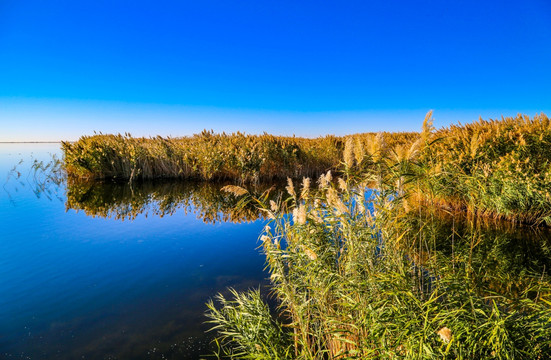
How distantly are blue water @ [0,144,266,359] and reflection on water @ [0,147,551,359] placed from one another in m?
0.02

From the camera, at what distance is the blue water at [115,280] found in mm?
3652

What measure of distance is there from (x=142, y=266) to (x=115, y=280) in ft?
2.09

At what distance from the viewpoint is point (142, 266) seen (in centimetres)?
590

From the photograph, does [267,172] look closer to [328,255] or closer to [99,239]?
[99,239]

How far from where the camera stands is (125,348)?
3549mm

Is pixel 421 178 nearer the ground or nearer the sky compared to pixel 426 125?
nearer the ground

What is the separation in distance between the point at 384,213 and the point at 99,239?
7004 millimetres

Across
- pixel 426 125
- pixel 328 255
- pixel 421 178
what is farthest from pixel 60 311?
pixel 426 125

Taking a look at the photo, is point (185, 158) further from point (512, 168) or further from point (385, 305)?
point (385, 305)

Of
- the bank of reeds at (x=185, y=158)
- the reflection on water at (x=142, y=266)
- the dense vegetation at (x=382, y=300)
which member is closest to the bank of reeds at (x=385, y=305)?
the dense vegetation at (x=382, y=300)

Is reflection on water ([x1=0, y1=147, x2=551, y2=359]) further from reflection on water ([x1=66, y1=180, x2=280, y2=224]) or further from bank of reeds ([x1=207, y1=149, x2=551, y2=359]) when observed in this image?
bank of reeds ([x1=207, y1=149, x2=551, y2=359])

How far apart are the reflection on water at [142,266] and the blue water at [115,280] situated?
0.06 feet

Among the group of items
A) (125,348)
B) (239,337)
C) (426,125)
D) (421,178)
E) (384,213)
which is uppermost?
(426,125)

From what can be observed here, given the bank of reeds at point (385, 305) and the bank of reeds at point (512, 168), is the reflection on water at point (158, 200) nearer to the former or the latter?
the bank of reeds at point (385, 305)
